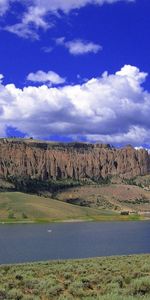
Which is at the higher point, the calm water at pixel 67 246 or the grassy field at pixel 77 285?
the grassy field at pixel 77 285

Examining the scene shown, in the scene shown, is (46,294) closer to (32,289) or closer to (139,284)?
(32,289)

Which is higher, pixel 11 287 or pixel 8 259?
pixel 11 287

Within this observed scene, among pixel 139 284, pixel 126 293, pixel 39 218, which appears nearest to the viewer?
pixel 126 293

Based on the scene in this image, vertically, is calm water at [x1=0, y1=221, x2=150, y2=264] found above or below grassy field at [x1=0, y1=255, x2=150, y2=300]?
below

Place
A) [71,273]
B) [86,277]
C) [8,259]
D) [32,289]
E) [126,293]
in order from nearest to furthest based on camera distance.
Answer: [126,293] → [32,289] → [86,277] → [71,273] → [8,259]

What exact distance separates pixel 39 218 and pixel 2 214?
14.7m

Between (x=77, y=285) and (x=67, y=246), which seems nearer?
(x=77, y=285)

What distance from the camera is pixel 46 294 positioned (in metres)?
19.8

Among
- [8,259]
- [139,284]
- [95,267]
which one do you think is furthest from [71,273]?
[8,259]

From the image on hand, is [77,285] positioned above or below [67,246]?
above

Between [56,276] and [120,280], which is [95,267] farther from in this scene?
[120,280]

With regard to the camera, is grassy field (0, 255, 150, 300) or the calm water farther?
the calm water

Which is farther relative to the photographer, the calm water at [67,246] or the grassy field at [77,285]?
the calm water at [67,246]

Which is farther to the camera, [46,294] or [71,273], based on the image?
[71,273]
